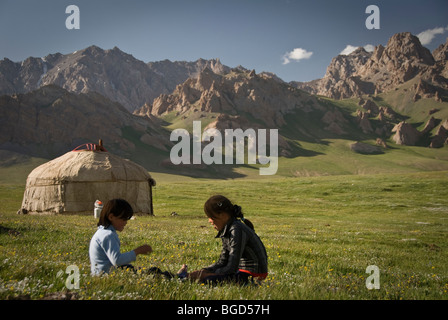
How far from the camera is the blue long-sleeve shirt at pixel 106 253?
5.13 metres

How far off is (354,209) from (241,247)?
42.2 m

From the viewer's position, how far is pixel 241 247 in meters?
5.37

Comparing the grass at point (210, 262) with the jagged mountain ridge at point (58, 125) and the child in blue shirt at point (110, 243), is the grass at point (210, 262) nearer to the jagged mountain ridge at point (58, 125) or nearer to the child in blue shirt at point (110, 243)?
the child in blue shirt at point (110, 243)

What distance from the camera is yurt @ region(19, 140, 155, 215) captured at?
23375 mm

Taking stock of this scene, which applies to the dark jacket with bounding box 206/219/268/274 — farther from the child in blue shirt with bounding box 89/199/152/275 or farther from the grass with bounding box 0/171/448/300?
the child in blue shirt with bounding box 89/199/152/275

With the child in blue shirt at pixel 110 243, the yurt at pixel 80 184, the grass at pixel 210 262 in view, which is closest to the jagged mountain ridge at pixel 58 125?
the yurt at pixel 80 184

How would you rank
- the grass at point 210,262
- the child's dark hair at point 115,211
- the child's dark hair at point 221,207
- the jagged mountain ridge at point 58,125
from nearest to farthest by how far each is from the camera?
the grass at point 210,262, the child's dark hair at point 115,211, the child's dark hair at point 221,207, the jagged mountain ridge at point 58,125

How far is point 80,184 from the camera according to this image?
2355 centimetres

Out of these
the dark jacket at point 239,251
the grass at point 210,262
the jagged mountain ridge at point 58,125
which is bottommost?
the grass at point 210,262

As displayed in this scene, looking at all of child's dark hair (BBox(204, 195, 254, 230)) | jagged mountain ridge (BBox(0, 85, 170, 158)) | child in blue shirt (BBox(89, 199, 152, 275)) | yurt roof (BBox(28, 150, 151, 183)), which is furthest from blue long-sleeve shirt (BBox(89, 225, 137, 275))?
jagged mountain ridge (BBox(0, 85, 170, 158))

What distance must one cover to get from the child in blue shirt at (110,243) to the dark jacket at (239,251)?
4.55 feet

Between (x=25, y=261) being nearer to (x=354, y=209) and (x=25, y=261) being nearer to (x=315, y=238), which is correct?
(x=315, y=238)

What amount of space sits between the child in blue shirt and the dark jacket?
1.39 meters
